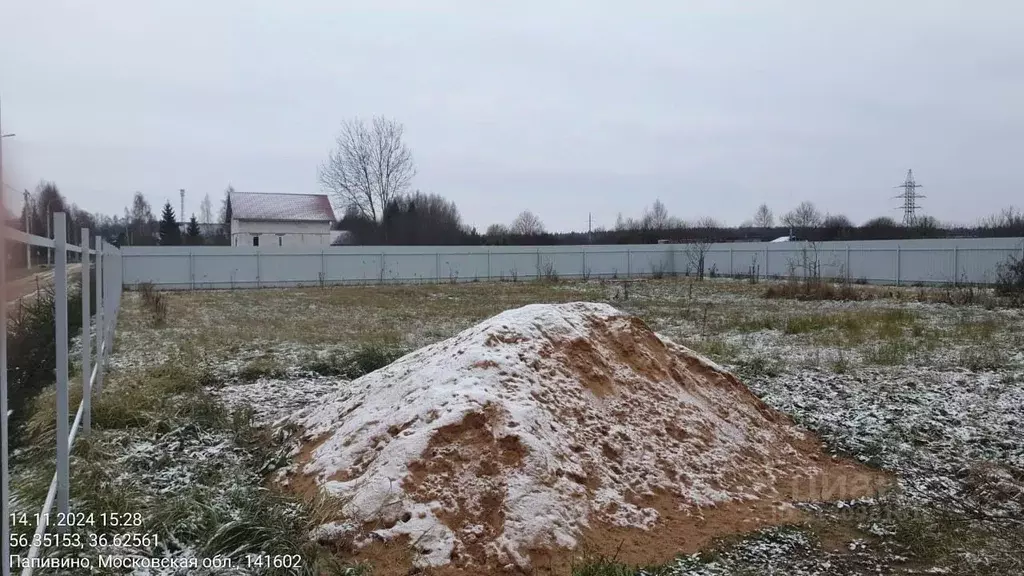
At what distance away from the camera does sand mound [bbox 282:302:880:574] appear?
374cm

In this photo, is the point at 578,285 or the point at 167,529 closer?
the point at 167,529

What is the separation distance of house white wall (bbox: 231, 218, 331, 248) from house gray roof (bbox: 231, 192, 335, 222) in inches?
13.6

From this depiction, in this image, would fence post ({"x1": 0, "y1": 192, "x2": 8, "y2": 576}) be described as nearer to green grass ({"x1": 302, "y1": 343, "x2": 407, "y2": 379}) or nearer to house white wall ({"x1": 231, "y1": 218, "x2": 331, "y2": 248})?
green grass ({"x1": 302, "y1": 343, "x2": 407, "y2": 379})

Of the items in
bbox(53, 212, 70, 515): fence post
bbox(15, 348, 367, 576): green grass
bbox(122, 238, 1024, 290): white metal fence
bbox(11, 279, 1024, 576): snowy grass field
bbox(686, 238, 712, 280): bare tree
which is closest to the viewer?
bbox(53, 212, 70, 515): fence post

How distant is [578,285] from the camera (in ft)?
97.6

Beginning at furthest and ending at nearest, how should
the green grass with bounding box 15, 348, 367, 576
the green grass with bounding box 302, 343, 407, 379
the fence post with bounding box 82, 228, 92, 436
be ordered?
the green grass with bounding box 302, 343, 407, 379 < the fence post with bounding box 82, 228, 92, 436 < the green grass with bounding box 15, 348, 367, 576

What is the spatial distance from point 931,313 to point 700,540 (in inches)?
563

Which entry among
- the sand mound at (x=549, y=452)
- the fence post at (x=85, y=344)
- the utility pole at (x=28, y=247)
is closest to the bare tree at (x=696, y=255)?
the sand mound at (x=549, y=452)

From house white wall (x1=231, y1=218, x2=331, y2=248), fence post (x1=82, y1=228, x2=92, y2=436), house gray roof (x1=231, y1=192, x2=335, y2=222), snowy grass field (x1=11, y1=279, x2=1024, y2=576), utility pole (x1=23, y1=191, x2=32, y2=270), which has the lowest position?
snowy grass field (x1=11, y1=279, x2=1024, y2=576)

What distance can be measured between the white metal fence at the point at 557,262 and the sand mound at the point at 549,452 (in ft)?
77.6

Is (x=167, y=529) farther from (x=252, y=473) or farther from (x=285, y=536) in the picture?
(x=252, y=473)

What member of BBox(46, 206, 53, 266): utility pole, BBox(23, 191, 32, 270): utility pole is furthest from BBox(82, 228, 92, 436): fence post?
BBox(23, 191, 32, 270): utility pole

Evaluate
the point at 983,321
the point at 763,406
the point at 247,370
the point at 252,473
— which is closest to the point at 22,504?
the point at 252,473

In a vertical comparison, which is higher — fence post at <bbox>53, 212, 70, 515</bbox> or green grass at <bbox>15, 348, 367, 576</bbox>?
fence post at <bbox>53, 212, 70, 515</bbox>
